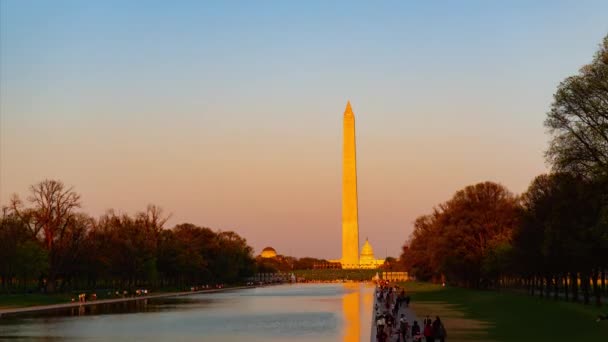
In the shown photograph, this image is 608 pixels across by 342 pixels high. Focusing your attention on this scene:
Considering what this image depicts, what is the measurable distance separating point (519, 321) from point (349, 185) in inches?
5039

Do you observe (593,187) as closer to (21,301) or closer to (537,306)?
(537,306)

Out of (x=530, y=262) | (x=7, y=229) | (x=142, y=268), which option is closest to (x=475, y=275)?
(x=530, y=262)

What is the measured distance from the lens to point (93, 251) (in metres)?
98.1

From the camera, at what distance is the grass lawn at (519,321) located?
3919 cm

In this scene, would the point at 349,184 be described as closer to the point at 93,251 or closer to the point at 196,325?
the point at 93,251

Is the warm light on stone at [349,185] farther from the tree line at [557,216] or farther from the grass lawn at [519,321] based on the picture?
the grass lawn at [519,321]

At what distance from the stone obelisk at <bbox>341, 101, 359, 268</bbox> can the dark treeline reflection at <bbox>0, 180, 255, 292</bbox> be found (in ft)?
116

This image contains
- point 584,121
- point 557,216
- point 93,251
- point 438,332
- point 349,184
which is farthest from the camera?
point 349,184

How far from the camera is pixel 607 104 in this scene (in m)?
44.0

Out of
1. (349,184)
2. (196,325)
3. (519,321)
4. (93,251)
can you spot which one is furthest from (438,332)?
(349,184)

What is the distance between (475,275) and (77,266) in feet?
143

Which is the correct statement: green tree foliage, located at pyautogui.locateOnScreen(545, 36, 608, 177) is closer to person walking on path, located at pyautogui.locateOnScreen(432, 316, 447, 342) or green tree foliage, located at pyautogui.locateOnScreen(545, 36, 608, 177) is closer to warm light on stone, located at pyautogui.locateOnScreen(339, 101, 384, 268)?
person walking on path, located at pyautogui.locateOnScreen(432, 316, 447, 342)

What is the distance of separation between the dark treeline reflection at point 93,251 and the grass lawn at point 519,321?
1681 inches

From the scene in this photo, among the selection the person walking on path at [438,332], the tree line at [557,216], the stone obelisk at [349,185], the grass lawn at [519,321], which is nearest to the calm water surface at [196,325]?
the grass lawn at [519,321]
